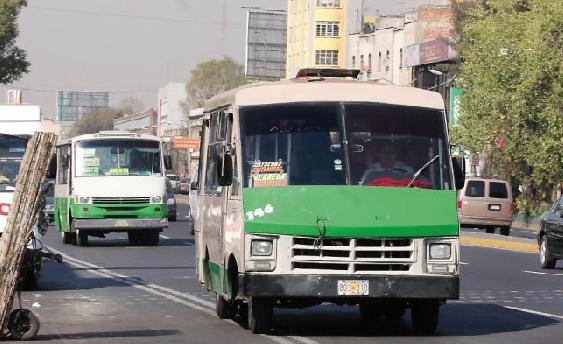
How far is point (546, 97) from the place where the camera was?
68625 mm

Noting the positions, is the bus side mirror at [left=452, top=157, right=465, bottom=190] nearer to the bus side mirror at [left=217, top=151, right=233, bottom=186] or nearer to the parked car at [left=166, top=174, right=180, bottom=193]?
the bus side mirror at [left=217, top=151, right=233, bottom=186]

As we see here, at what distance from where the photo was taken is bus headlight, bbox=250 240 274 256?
16234 millimetres

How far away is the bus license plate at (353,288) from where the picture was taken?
16031 mm

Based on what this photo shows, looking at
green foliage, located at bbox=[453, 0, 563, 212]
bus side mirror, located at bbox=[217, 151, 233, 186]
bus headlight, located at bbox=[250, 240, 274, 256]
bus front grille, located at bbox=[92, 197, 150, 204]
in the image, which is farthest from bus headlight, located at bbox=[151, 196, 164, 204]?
green foliage, located at bbox=[453, 0, 563, 212]

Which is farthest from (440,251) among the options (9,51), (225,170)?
(9,51)

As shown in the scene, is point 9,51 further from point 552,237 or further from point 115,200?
point 552,237

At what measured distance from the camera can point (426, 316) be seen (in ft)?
55.3

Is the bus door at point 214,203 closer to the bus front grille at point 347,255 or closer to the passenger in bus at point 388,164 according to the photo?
the passenger in bus at point 388,164

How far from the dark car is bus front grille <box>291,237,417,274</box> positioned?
620 inches

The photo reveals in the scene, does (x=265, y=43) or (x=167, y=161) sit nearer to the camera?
(x=167, y=161)

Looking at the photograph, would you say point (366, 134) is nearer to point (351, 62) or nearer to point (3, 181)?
point (3, 181)

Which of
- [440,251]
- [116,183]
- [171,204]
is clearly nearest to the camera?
[440,251]

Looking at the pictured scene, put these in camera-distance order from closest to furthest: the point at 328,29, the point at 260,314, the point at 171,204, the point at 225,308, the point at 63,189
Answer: the point at 260,314 → the point at 225,308 → the point at 63,189 → the point at 171,204 → the point at 328,29

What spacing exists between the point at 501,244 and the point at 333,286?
27.9m
